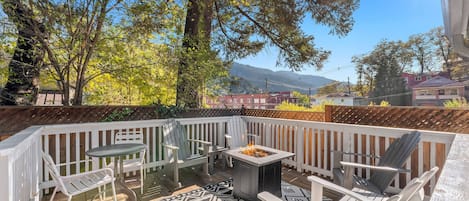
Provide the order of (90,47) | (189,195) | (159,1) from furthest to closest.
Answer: (159,1) < (90,47) < (189,195)

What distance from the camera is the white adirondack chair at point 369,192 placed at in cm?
Answer: 122

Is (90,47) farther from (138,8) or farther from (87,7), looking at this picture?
(138,8)

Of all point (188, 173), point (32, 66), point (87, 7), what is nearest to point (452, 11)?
point (188, 173)

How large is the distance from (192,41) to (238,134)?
2425 millimetres

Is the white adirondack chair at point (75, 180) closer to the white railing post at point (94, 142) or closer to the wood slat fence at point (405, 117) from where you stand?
the white railing post at point (94, 142)

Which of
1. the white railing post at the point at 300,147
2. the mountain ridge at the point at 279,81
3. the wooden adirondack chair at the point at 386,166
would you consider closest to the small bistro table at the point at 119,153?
the wooden adirondack chair at the point at 386,166

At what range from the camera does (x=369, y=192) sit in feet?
7.19

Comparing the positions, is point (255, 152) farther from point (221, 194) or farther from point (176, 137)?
point (176, 137)

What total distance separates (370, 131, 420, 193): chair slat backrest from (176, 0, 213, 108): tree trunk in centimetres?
370

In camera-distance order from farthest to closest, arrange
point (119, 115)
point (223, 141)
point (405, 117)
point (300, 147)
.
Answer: point (223, 141) < point (300, 147) < point (119, 115) < point (405, 117)

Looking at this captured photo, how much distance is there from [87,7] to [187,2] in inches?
82.5

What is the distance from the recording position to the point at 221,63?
5031mm

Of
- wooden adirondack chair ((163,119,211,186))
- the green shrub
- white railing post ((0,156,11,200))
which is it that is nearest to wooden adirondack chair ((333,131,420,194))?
wooden adirondack chair ((163,119,211,186))

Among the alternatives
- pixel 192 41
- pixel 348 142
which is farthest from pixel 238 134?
pixel 192 41
